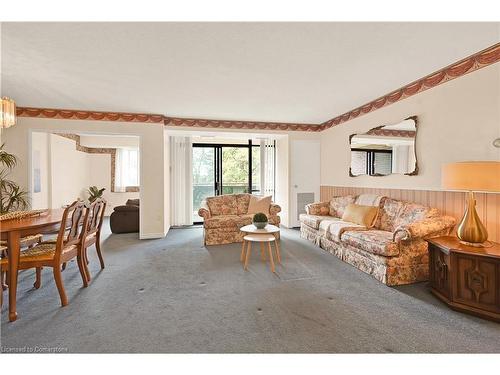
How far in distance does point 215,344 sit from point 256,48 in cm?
255

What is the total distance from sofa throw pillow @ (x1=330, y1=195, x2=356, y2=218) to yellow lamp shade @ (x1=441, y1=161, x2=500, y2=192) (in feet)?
6.76

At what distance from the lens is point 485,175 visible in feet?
6.92

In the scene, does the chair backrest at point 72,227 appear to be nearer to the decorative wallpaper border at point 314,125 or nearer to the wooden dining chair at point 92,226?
the wooden dining chair at point 92,226

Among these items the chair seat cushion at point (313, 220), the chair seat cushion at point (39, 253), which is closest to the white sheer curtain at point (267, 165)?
the chair seat cushion at point (313, 220)

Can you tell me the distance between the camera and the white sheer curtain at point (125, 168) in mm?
7410

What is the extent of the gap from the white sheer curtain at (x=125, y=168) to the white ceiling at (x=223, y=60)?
3.35m

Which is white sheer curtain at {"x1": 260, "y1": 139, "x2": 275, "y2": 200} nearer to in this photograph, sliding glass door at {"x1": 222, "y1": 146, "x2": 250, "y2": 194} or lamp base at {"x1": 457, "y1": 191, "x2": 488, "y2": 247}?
sliding glass door at {"x1": 222, "y1": 146, "x2": 250, "y2": 194}

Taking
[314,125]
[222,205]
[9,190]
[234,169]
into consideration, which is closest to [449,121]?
[314,125]

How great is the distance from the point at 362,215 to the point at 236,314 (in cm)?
250

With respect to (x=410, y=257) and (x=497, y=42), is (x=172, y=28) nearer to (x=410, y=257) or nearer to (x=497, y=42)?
(x=497, y=42)

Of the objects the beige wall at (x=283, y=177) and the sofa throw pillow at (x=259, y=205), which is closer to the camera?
the sofa throw pillow at (x=259, y=205)

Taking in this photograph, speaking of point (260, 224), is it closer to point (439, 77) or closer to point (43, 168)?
point (439, 77)

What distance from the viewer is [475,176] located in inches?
84.7

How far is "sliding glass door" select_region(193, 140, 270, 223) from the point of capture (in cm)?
632
